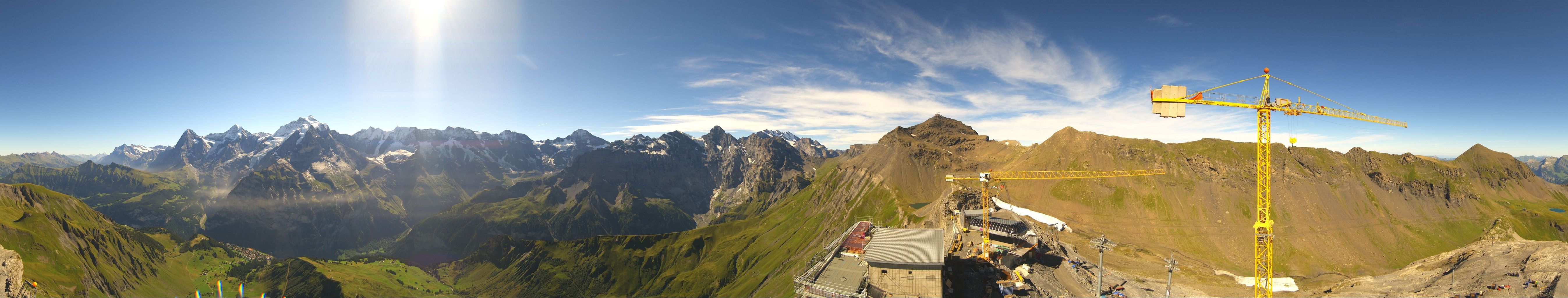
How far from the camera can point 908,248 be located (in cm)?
6325

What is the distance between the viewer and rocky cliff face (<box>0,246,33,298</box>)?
78.4 metres

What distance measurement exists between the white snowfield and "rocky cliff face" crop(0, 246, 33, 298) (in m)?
183

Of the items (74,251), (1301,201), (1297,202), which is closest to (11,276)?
(74,251)

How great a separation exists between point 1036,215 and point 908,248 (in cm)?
9534

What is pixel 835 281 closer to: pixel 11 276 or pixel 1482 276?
pixel 1482 276

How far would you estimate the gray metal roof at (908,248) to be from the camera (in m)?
60.1

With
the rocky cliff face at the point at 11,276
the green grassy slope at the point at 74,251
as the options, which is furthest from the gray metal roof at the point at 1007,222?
the green grassy slope at the point at 74,251

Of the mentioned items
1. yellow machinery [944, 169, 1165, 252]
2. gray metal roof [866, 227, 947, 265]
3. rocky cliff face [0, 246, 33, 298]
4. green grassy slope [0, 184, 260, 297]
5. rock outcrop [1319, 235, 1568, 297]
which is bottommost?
green grassy slope [0, 184, 260, 297]

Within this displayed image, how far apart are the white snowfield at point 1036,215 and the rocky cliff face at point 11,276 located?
183 m

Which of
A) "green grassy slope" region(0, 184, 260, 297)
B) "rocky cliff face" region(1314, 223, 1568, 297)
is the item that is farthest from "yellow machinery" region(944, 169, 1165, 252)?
"green grassy slope" region(0, 184, 260, 297)

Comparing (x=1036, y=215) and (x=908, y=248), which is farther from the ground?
(x=908, y=248)

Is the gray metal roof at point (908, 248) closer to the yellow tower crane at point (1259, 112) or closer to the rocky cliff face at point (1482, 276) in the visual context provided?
the yellow tower crane at point (1259, 112)

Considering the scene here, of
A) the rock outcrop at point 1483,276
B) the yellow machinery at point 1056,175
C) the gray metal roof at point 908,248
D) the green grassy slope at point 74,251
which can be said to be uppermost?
the yellow machinery at point 1056,175

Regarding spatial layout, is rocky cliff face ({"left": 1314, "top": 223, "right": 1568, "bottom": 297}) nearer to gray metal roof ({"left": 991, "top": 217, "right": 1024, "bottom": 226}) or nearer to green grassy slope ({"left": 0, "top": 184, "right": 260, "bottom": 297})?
gray metal roof ({"left": 991, "top": 217, "right": 1024, "bottom": 226})
